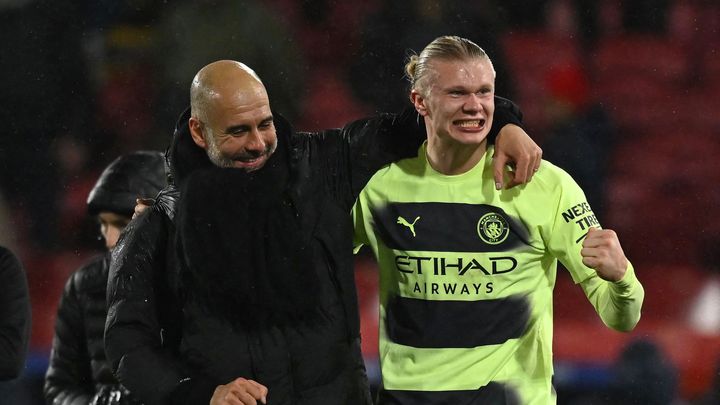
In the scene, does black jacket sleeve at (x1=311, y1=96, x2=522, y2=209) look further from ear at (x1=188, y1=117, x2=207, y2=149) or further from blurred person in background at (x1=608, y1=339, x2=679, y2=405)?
blurred person in background at (x1=608, y1=339, x2=679, y2=405)

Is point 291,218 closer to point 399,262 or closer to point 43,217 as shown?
point 399,262

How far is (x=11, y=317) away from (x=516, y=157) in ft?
4.90

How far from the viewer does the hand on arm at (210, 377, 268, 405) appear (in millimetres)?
2359

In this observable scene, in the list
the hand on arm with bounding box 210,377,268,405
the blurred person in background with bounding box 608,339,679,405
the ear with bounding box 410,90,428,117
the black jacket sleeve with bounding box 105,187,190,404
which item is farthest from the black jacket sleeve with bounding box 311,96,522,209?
the blurred person in background with bounding box 608,339,679,405

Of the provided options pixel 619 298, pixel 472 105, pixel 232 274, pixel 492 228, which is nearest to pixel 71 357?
pixel 232 274

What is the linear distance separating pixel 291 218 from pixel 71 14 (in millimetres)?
4577

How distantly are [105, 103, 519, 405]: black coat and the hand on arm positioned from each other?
0.24ft

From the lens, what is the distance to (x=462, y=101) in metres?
2.80

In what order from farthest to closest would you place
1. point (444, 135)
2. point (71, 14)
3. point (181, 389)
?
1. point (71, 14)
2. point (444, 135)
3. point (181, 389)

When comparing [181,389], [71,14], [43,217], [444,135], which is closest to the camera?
[181,389]

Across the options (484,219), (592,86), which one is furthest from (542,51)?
(484,219)

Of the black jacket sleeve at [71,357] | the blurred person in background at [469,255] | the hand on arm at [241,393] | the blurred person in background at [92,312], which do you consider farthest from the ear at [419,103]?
the black jacket sleeve at [71,357]

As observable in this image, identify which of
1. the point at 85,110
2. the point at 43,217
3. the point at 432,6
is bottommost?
the point at 43,217

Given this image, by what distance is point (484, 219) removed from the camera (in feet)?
9.39
